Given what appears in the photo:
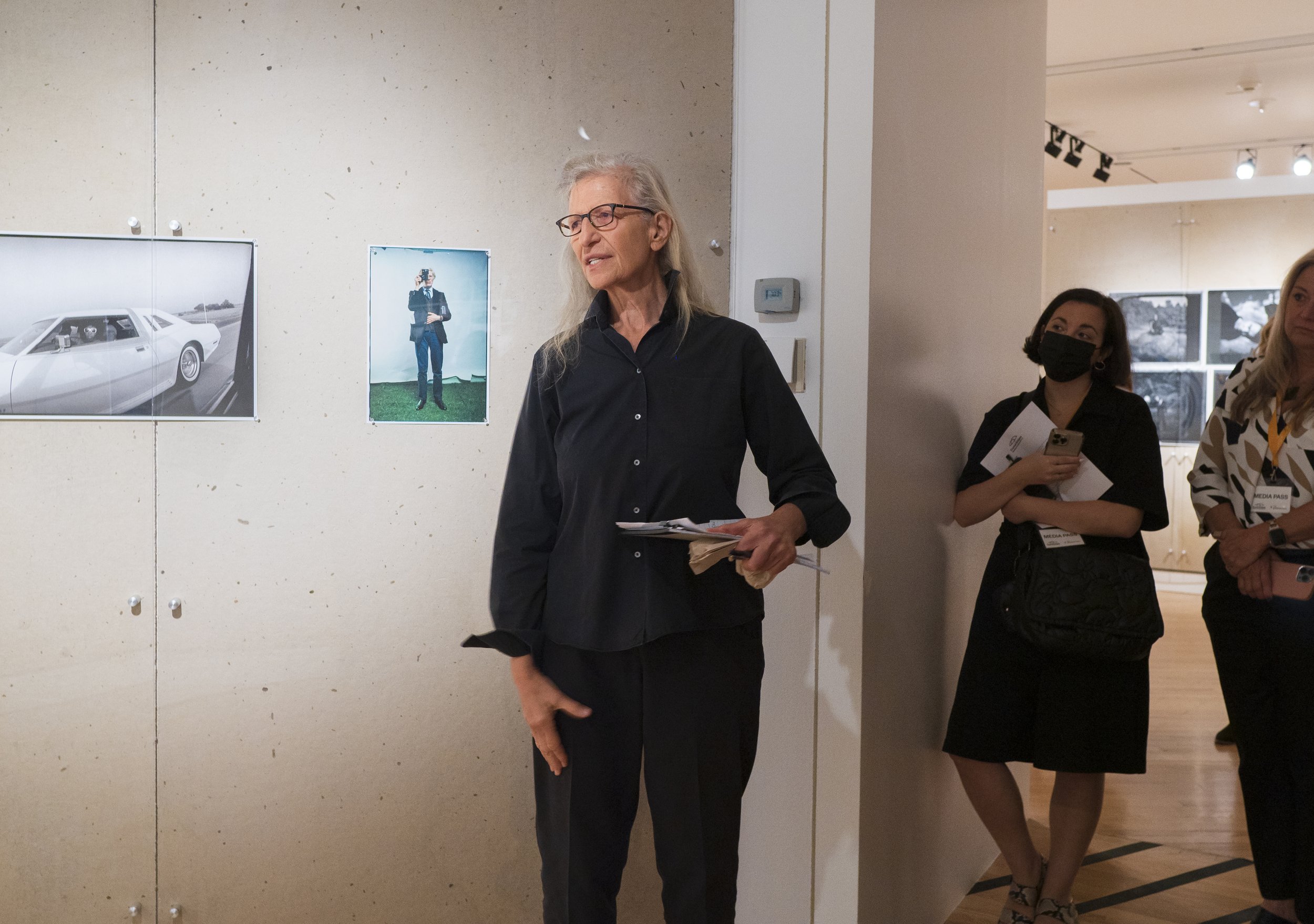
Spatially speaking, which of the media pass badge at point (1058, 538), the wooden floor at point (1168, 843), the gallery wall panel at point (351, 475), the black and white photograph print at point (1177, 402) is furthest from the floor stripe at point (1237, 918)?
the black and white photograph print at point (1177, 402)

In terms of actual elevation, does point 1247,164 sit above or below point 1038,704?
above

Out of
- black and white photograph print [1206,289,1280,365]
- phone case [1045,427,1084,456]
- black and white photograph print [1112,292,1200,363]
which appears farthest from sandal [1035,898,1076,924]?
black and white photograph print [1206,289,1280,365]

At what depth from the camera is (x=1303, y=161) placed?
7.79 meters

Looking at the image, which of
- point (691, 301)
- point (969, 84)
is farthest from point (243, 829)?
point (969, 84)

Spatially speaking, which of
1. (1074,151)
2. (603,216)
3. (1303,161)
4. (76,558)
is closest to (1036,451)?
(603,216)

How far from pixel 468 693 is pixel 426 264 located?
1017mm

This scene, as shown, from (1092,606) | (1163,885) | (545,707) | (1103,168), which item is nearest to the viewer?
(545,707)

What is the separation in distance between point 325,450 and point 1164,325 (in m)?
8.59

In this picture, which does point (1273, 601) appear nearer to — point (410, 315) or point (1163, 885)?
point (1163, 885)

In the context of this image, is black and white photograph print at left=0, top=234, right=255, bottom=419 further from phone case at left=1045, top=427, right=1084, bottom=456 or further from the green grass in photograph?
phone case at left=1045, top=427, right=1084, bottom=456

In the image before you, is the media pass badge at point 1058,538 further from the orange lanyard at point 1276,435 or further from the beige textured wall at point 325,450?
the beige textured wall at point 325,450

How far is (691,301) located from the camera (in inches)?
74.8

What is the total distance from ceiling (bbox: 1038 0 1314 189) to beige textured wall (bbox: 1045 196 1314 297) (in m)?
0.39

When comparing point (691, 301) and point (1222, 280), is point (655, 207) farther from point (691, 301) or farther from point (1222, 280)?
point (1222, 280)
